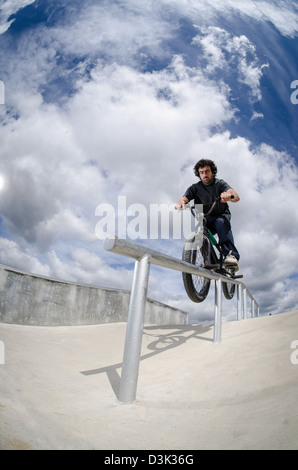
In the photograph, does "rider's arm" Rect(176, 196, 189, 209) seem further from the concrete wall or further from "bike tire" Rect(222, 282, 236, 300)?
the concrete wall

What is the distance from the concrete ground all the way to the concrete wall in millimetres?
1905

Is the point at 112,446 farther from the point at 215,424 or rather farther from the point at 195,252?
the point at 195,252

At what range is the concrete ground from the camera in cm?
98

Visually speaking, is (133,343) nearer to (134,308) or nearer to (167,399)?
(134,308)

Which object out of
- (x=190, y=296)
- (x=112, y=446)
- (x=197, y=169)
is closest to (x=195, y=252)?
(x=190, y=296)

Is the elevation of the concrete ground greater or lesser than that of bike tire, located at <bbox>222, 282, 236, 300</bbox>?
lesser

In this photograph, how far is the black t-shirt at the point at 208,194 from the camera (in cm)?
412

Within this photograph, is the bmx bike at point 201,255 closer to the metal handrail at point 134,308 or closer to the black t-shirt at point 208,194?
the black t-shirt at point 208,194

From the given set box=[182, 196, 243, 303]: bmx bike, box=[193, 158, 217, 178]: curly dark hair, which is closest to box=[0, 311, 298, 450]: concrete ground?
box=[182, 196, 243, 303]: bmx bike

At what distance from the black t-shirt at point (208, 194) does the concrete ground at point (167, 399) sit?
2.00 m

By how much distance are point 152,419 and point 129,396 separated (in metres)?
0.25

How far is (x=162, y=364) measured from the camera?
2.31 metres

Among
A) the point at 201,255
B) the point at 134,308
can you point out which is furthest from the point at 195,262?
the point at 134,308

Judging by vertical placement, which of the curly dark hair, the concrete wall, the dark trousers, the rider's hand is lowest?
the concrete wall
